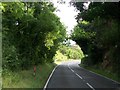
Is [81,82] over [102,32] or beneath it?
beneath

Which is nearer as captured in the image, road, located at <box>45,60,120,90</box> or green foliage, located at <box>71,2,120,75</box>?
road, located at <box>45,60,120,90</box>

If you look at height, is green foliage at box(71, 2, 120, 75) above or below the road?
above

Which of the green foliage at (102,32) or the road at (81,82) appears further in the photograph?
the green foliage at (102,32)

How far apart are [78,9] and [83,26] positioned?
30.2 m

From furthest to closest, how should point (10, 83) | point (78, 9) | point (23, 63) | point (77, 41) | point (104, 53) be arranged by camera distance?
point (77, 41), point (104, 53), point (23, 63), point (78, 9), point (10, 83)

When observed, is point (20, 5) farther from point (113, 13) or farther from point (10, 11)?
point (113, 13)

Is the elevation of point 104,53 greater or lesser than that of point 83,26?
lesser

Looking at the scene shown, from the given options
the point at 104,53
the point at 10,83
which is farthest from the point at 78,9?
the point at 104,53

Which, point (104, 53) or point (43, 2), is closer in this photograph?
point (43, 2)

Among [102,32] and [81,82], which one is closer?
[81,82]

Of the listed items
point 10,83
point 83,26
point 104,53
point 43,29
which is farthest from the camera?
point 83,26

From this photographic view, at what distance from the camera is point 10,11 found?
24812 millimetres

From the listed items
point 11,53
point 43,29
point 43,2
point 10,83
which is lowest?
point 10,83

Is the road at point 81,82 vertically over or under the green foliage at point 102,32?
under
